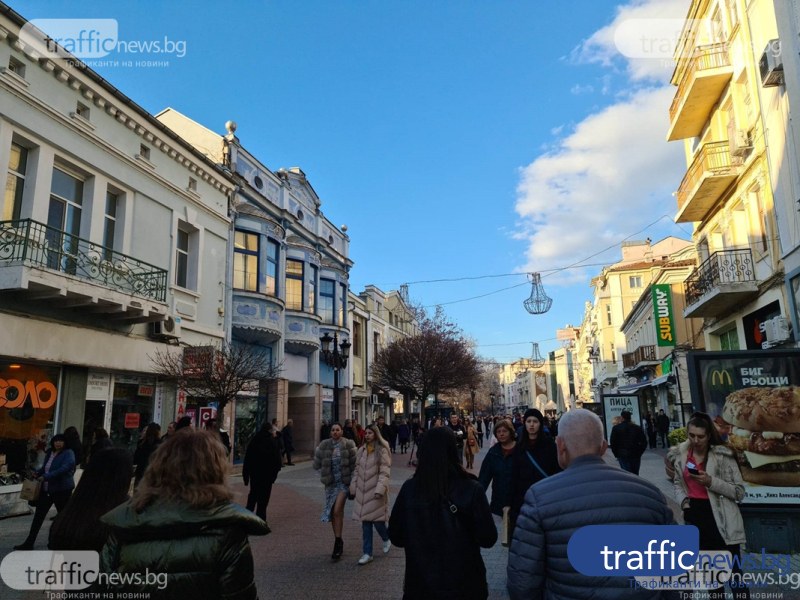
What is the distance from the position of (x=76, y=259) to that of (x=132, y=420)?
15.4ft

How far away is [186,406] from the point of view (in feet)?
53.1

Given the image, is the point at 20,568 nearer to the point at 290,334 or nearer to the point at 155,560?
the point at 155,560

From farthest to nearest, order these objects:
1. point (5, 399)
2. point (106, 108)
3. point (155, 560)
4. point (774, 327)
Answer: point (106, 108)
point (774, 327)
point (5, 399)
point (155, 560)

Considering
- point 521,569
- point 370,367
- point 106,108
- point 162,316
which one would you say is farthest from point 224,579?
point 370,367

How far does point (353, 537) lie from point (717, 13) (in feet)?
58.5

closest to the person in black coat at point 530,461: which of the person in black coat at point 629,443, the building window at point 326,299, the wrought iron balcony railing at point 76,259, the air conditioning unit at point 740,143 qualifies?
the person in black coat at point 629,443

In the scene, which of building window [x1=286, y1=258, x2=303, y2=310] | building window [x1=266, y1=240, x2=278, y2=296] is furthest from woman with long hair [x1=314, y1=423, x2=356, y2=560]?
building window [x1=286, y1=258, x2=303, y2=310]

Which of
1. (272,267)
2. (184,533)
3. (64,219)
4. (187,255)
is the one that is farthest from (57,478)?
(272,267)

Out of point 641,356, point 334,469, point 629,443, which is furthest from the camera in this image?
point 641,356

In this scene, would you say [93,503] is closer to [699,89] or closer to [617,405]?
[699,89]

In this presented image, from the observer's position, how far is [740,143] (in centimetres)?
1452

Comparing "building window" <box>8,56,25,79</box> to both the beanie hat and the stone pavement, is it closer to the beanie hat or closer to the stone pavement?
the stone pavement

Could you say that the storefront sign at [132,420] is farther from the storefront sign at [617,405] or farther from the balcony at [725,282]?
the balcony at [725,282]

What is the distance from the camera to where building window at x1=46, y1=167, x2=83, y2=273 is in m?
11.4
